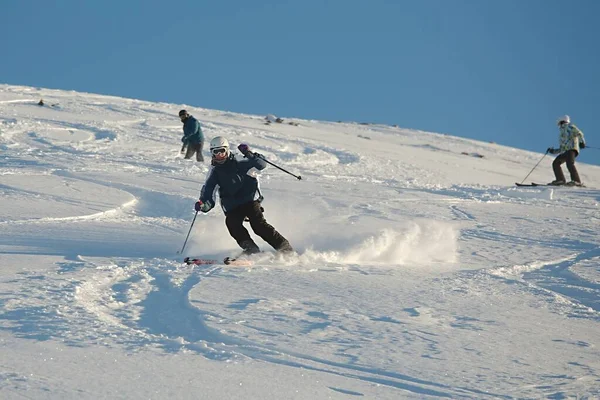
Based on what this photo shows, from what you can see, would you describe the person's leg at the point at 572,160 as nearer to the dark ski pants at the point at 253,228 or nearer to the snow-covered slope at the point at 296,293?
the snow-covered slope at the point at 296,293

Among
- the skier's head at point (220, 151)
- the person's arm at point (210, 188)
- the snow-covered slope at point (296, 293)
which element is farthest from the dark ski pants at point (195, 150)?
the skier's head at point (220, 151)

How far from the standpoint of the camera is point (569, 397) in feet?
15.0

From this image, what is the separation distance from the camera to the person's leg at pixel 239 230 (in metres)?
9.04

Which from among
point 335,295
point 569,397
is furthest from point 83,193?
point 569,397

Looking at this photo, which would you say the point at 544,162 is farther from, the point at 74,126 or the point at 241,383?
the point at 241,383

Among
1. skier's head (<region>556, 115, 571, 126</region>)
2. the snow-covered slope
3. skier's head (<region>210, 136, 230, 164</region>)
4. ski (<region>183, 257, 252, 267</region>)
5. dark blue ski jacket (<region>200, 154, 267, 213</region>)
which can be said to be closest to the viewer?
the snow-covered slope

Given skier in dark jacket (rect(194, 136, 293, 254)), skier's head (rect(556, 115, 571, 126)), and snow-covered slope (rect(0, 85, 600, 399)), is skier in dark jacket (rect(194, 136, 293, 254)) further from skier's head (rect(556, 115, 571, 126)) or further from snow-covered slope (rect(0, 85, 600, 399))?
skier's head (rect(556, 115, 571, 126))

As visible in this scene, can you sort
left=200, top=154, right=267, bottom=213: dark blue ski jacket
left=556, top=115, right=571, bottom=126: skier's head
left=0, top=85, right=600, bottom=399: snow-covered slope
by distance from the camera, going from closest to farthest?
left=0, top=85, right=600, bottom=399: snow-covered slope → left=200, top=154, right=267, bottom=213: dark blue ski jacket → left=556, top=115, right=571, bottom=126: skier's head

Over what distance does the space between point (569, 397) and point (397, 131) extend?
3153 cm

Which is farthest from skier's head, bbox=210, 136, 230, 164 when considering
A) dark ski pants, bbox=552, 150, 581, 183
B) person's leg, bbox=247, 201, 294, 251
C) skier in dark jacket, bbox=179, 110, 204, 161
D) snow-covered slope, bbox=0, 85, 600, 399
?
dark ski pants, bbox=552, 150, 581, 183

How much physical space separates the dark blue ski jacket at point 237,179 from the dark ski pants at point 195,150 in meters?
10.4

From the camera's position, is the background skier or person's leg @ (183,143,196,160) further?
person's leg @ (183,143,196,160)

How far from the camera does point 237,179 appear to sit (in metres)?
9.08

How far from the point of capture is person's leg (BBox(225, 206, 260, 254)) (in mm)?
9039
